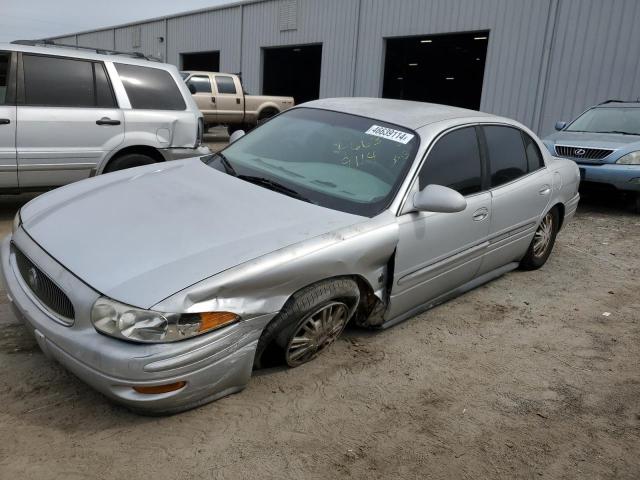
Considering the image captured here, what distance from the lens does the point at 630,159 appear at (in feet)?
24.5

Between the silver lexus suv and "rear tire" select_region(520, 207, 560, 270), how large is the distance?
13.0 feet

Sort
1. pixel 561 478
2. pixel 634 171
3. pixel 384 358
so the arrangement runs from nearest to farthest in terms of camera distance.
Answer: pixel 561 478, pixel 384 358, pixel 634 171

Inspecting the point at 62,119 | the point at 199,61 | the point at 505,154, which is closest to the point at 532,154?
the point at 505,154

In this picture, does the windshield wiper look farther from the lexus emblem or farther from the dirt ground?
the lexus emblem

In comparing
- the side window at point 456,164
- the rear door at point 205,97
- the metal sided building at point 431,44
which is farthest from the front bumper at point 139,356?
the rear door at point 205,97

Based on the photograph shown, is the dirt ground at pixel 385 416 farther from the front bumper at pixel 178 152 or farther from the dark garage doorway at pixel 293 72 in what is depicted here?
the dark garage doorway at pixel 293 72

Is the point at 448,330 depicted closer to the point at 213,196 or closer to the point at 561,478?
the point at 561,478

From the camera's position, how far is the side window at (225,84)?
15338 mm

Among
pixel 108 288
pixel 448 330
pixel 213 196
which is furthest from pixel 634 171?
pixel 108 288

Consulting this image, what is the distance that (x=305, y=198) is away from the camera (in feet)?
10.3

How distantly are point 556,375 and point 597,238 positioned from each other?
4.00m

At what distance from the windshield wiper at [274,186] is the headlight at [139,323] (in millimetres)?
1143

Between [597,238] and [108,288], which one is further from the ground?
[108,288]

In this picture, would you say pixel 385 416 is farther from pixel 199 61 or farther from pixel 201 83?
pixel 199 61
